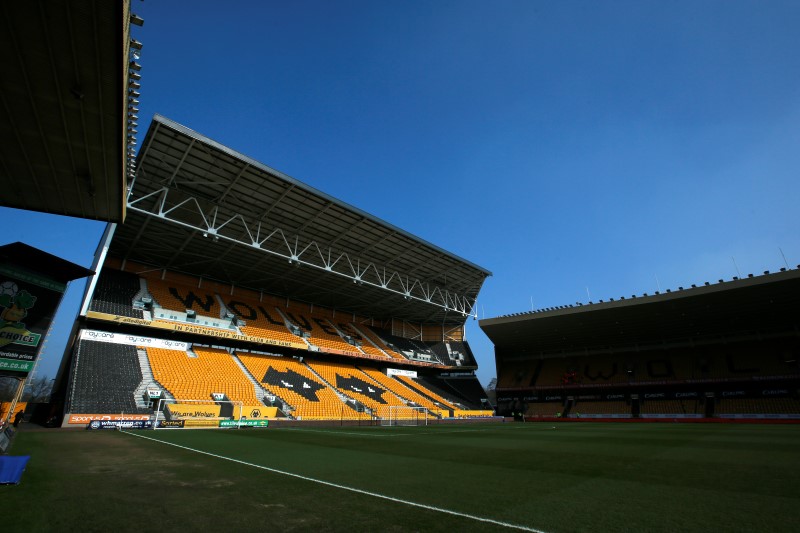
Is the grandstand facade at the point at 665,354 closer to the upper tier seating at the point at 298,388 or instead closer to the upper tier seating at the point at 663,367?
the upper tier seating at the point at 663,367

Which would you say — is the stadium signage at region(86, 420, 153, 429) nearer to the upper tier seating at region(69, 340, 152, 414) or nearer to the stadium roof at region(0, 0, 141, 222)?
the upper tier seating at region(69, 340, 152, 414)

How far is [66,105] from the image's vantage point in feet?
25.8

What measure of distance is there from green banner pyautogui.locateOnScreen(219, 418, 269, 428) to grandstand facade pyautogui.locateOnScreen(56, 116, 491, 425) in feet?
2.12

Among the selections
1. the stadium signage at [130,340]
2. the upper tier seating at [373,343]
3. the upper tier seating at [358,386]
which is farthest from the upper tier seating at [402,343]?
the stadium signage at [130,340]

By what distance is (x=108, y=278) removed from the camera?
29.2m

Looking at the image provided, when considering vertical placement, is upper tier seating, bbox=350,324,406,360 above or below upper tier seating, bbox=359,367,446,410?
above

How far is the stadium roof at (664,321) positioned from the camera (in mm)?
31781

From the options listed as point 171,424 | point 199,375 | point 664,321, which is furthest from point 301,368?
point 664,321

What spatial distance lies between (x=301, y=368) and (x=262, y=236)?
12703 mm

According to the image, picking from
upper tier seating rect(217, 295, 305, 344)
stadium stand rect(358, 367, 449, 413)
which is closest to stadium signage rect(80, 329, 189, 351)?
upper tier seating rect(217, 295, 305, 344)

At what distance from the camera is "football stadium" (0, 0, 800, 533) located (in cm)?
491

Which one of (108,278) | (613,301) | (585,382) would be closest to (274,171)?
(108,278)

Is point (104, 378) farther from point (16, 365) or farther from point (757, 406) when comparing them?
point (757, 406)

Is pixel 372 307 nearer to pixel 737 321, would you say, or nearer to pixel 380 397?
pixel 380 397
